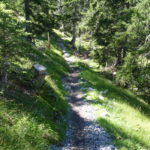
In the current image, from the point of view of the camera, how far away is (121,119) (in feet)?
48.1

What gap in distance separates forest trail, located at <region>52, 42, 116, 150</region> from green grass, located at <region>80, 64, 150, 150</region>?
437 mm

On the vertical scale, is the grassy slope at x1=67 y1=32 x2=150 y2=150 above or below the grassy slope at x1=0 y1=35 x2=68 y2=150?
below

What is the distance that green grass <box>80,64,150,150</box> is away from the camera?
11755mm

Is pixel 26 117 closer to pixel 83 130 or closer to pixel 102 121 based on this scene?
pixel 83 130

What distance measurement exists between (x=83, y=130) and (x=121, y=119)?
3.10 metres

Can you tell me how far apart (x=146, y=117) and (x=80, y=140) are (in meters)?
7.03

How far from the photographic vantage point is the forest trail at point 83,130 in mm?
11045

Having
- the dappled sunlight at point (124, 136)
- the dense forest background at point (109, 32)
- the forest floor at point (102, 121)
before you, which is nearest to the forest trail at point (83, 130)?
the forest floor at point (102, 121)

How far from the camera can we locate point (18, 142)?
774 centimetres

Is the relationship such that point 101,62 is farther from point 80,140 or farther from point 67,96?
point 80,140

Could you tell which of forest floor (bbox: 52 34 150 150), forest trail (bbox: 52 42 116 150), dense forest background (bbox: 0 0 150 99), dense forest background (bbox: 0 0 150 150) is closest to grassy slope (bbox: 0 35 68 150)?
dense forest background (bbox: 0 0 150 150)

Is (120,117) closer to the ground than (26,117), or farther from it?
closer to the ground

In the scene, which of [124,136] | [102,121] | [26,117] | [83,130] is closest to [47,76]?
[102,121]

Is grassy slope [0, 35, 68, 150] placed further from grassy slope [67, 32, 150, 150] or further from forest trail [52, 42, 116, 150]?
grassy slope [67, 32, 150, 150]
